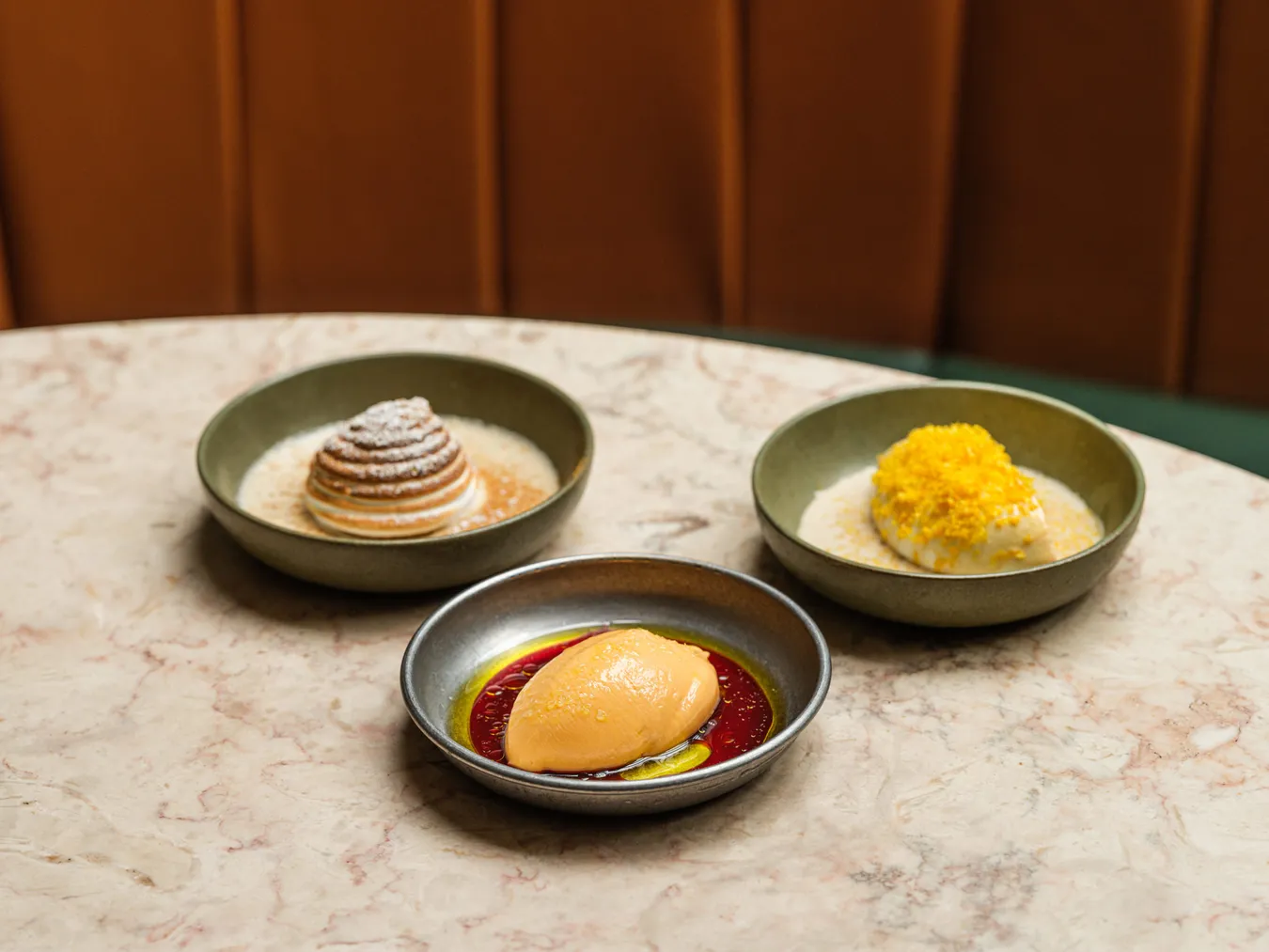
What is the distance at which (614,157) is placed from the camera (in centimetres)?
187

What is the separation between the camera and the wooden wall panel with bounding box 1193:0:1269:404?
5.32 feet

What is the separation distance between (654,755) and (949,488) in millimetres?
340

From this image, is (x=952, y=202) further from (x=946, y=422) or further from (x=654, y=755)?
(x=654, y=755)

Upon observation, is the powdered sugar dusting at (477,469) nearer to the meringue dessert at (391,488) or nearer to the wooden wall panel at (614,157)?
the meringue dessert at (391,488)

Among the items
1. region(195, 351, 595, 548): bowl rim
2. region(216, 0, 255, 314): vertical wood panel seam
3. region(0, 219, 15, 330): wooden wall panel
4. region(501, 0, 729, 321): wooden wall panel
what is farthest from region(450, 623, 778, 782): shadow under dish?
region(0, 219, 15, 330): wooden wall panel

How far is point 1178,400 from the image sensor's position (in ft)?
6.17

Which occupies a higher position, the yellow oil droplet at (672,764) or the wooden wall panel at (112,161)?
the wooden wall panel at (112,161)

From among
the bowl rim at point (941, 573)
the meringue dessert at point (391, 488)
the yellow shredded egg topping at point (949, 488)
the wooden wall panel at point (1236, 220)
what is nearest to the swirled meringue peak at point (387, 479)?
the meringue dessert at point (391, 488)

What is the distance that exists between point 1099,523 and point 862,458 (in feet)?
0.72

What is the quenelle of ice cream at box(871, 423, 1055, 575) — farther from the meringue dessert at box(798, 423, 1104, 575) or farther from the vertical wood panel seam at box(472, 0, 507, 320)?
the vertical wood panel seam at box(472, 0, 507, 320)

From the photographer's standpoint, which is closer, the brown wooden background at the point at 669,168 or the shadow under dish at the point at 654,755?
the shadow under dish at the point at 654,755

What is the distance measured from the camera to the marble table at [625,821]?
0.79 metres

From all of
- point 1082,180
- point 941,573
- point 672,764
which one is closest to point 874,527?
point 941,573

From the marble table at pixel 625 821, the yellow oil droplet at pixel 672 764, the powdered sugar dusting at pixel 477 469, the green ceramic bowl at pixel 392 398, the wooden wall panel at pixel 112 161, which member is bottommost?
the marble table at pixel 625 821
